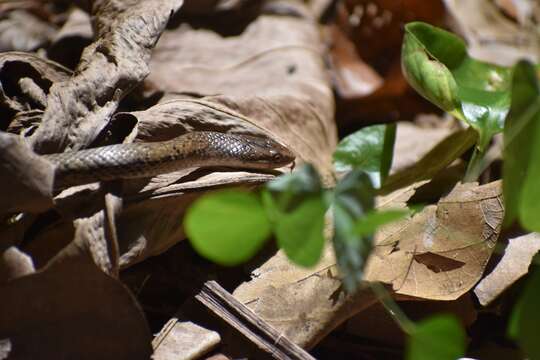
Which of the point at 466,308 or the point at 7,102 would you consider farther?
the point at 7,102

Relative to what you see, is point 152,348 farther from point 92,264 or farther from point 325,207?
point 325,207

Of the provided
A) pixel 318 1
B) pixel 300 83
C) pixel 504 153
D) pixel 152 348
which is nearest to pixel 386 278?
pixel 504 153

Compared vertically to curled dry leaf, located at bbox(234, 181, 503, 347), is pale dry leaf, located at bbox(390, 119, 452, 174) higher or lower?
lower

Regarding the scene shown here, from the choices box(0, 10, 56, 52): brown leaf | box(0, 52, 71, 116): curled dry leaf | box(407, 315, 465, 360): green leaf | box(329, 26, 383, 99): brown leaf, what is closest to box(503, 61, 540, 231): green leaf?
box(407, 315, 465, 360): green leaf

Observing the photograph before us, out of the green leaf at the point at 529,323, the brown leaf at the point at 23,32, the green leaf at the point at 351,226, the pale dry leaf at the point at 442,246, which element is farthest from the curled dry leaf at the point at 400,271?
the brown leaf at the point at 23,32

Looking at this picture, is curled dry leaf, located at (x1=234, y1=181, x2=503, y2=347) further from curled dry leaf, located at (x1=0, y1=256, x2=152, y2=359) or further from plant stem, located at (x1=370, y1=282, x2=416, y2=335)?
curled dry leaf, located at (x1=0, y1=256, x2=152, y2=359)
